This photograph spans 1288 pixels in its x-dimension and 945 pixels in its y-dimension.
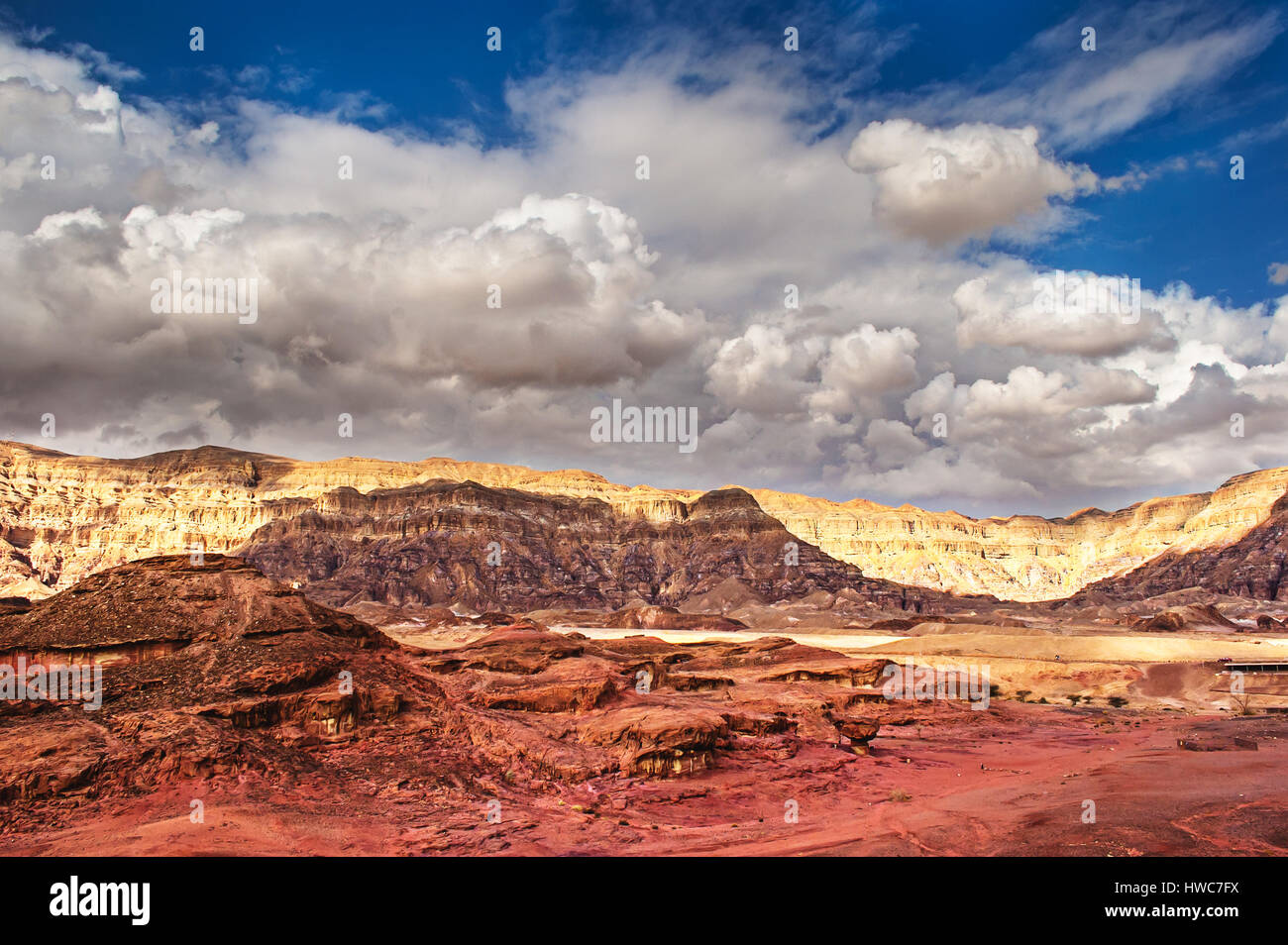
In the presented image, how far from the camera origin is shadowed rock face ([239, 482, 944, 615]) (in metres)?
140

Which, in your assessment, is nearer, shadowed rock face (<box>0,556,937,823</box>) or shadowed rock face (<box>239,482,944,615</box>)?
shadowed rock face (<box>0,556,937,823</box>)

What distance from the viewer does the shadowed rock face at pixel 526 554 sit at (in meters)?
140

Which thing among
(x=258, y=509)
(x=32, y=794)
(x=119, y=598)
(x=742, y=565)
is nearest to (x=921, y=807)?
(x=32, y=794)

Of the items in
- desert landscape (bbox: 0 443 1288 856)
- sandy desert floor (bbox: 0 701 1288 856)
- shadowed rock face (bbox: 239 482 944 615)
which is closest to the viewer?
sandy desert floor (bbox: 0 701 1288 856)

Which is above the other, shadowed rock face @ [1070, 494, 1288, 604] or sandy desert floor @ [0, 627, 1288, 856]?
sandy desert floor @ [0, 627, 1288, 856]

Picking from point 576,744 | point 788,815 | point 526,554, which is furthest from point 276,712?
point 526,554

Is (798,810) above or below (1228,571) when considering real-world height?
above

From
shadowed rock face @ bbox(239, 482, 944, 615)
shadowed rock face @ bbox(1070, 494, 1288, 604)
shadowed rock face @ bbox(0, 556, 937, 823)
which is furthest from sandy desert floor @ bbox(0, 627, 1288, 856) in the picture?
shadowed rock face @ bbox(1070, 494, 1288, 604)

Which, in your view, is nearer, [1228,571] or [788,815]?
[788,815]

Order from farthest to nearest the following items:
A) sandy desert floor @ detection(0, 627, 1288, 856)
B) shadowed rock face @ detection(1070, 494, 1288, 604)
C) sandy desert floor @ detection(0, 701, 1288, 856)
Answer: shadowed rock face @ detection(1070, 494, 1288, 604) < sandy desert floor @ detection(0, 627, 1288, 856) < sandy desert floor @ detection(0, 701, 1288, 856)

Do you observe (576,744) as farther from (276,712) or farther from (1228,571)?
(1228,571)

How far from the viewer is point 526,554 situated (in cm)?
15512

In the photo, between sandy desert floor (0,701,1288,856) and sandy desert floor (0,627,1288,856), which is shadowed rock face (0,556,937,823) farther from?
sandy desert floor (0,701,1288,856)
